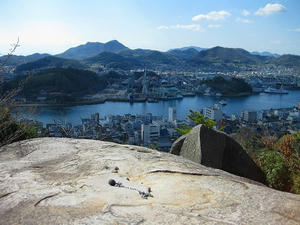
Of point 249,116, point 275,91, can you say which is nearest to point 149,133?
point 249,116

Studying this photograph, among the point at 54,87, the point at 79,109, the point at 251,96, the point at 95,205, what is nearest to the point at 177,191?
the point at 95,205

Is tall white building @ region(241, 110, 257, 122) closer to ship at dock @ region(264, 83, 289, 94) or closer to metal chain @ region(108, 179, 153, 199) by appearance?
metal chain @ region(108, 179, 153, 199)

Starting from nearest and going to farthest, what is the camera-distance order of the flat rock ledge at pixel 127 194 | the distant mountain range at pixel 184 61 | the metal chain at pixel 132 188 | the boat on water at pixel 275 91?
the flat rock ledge at pixel 127 194 < the metal chain at pixel 132 188 < the boat on water at pixel 275 91 < the distant mountain range at pixel 184 61

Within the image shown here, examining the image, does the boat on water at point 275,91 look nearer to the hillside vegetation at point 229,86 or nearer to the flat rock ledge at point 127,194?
the hillside vegetation at point 229,86

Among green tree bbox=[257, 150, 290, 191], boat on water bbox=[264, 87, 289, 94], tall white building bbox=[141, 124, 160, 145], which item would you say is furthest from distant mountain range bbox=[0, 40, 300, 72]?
green tree bbox=[257, 150, 290, 191]

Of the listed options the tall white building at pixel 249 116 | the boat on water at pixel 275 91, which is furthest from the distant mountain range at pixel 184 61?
the tall white building at pixel 249 116

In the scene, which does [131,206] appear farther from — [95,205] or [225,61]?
[225,61]

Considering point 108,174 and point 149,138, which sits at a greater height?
point 108,174
